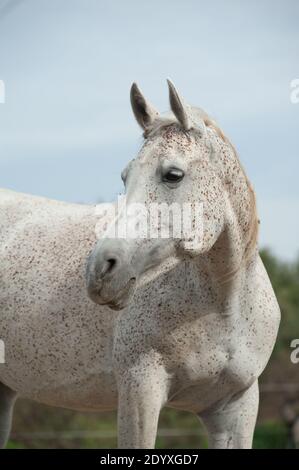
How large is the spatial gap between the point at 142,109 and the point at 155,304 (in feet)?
2.73

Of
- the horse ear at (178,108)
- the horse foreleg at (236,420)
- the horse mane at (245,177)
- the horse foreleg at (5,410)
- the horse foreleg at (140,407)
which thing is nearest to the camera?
the horse ear at (178,108)

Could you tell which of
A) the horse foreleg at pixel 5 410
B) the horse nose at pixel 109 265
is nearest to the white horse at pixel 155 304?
the horse nose at pixel 109 265

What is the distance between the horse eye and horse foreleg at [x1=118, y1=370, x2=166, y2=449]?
0.82 metres

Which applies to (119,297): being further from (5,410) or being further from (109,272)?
(5,410)

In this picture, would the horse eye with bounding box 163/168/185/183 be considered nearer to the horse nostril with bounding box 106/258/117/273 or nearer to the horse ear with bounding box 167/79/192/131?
the horse ear with bounding box 167/79/192/131

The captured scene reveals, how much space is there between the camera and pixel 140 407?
3531 millimetres

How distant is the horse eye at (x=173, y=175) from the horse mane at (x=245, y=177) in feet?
0.70

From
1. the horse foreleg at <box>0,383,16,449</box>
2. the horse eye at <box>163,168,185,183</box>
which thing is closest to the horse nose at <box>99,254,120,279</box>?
the horse eye at <box>163,168,185,183</box>

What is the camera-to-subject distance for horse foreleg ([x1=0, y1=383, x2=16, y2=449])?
4.98 meters

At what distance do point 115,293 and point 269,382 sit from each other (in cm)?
1691

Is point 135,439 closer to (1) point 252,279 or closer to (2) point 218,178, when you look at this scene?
(1) point 252,279

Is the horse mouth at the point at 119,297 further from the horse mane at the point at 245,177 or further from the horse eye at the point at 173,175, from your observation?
the horse mane at the point at 245,177

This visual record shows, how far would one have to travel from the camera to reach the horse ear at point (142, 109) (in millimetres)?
3455

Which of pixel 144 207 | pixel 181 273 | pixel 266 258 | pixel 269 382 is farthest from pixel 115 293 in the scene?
pixel 266 258
